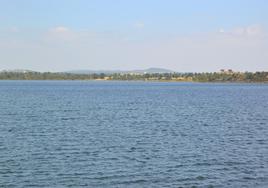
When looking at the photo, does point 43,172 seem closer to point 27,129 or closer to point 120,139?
point 120,139

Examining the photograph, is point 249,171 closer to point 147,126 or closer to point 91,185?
point 91,185

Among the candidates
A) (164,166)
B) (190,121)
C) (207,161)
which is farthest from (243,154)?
(190,121)

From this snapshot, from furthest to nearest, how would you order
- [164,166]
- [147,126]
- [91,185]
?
[147,126], [164,166], [91,185]

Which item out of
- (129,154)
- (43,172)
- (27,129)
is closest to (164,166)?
(129,154)

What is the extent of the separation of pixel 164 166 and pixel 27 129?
22.3 metres

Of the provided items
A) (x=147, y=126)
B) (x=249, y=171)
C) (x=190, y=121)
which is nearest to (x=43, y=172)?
(x=249, y=171)

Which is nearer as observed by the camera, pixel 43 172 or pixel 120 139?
pixel 43 172

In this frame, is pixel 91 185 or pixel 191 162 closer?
pixel 91 185

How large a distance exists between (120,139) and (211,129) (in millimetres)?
13186

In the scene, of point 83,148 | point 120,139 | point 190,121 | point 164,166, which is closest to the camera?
point 164,166

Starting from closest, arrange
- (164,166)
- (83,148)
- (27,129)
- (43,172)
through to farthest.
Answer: (43,172), (164,166), (83,148), (27,129)

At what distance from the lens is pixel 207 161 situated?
33.4 metres

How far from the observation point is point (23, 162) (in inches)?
1256

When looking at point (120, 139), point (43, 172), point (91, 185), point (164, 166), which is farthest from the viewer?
point (120, 139)
